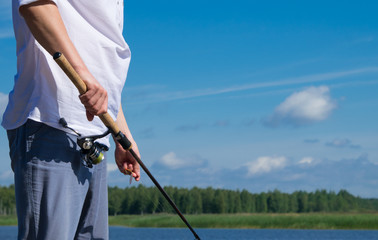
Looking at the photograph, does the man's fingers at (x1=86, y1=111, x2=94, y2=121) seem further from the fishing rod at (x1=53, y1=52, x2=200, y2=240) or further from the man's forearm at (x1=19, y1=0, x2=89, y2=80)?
the man's forearm at (x1=19, y1=0, x2=89, y2=80)

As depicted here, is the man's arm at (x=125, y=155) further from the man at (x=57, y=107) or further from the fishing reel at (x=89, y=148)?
the fishing reel at (x=89, y=148)

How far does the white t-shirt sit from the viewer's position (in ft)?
5.61

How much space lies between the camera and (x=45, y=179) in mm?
1651

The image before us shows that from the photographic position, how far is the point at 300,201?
202ft

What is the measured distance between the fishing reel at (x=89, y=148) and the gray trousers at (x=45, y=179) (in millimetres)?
21

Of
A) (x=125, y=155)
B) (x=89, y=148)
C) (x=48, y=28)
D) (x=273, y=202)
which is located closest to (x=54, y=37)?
(x=48, y=28)

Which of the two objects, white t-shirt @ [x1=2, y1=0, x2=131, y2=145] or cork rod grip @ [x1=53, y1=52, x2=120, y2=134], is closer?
cork rod grip @ [x1=53, y1=52, x2=120, y2=134]

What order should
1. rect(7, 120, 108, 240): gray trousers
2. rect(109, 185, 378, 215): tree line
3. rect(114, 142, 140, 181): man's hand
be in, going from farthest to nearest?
rect(109, 185, 378, 215): tree line, rect(114, 142, 140, 181): man's hand, rect(7, 120, 108, 240): gray trousers

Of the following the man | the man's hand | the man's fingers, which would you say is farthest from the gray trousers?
the man's hand

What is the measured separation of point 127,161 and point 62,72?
25.0 inches

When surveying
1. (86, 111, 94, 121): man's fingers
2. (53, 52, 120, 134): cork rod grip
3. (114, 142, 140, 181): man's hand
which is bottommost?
(114, 142, 140, 181): man's hand

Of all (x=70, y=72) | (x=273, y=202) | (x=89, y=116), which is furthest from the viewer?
(x=273, y=202)

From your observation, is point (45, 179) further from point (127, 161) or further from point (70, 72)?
point (127, 161)

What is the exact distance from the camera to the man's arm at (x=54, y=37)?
1586mm
